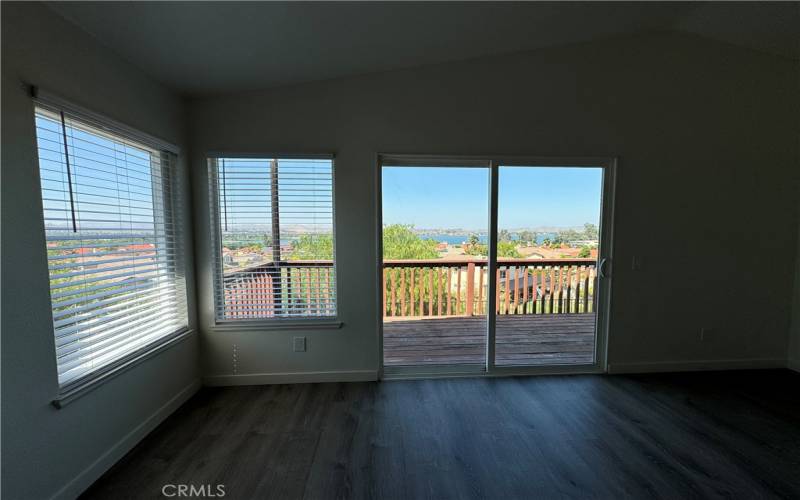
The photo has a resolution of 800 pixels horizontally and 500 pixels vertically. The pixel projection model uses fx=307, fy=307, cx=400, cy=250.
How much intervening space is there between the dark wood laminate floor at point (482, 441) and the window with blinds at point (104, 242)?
709mm

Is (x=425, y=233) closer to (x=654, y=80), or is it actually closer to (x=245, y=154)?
(x=245, y=154)

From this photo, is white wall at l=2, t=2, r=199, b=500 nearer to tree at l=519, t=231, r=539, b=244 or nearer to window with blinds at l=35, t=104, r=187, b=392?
window with blinds at l=35, t=104, r=187, b=392

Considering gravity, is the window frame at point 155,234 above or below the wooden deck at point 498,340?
above

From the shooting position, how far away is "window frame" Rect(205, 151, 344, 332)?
2.47 meters

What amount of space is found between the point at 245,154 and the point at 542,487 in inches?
115

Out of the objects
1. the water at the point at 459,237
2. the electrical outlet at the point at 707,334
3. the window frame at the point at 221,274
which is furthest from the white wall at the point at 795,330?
the window frame at the point at 221,274

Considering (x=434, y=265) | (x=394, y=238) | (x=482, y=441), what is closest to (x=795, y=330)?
(x=482, y=441)

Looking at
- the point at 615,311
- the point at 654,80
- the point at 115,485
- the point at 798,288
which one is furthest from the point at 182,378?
the point at 798,288

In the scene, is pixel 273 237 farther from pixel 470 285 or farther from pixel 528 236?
pixel 470 285

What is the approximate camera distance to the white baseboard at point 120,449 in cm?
151

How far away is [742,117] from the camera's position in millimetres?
2676

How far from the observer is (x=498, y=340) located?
3504 mm

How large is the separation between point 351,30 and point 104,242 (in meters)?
1.92

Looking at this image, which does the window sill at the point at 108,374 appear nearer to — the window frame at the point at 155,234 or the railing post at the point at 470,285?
the window frame at the point at 155,234
